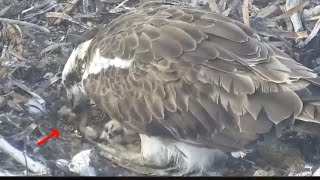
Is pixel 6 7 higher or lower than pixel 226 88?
higher

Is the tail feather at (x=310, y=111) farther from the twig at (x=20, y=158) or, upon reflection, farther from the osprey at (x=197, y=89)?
the twig at (x=20, y=158)

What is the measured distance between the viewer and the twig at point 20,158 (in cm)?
132

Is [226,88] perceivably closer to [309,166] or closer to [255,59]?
[255,59]

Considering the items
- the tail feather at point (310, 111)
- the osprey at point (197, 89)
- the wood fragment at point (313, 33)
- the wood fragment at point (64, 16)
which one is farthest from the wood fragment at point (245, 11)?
the wood fragment at point (64, 16)

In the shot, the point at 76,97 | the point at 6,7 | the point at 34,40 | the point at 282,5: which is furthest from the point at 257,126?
the point at 6,7

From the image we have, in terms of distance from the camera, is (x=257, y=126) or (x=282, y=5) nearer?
(x=257, y=126)

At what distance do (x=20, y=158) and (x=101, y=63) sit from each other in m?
0.28

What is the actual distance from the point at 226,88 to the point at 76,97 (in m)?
0.35

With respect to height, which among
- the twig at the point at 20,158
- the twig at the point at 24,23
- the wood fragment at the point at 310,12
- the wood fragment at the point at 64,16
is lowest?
the twig at the point at 20,158

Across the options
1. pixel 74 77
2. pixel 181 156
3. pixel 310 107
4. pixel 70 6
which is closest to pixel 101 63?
pixel 74 77

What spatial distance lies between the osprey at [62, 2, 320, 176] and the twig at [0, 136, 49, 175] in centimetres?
16

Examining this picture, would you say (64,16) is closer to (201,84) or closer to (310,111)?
(201,84)

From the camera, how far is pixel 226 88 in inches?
50.7

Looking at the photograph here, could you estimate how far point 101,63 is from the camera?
1363mm
